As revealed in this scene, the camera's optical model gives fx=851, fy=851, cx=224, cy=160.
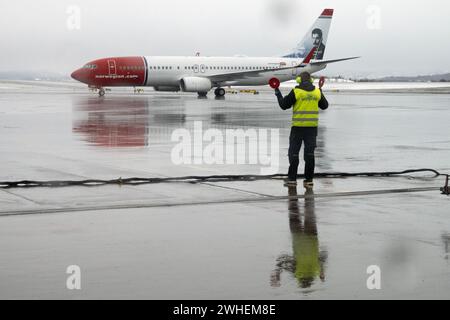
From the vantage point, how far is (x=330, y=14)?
70375 mm

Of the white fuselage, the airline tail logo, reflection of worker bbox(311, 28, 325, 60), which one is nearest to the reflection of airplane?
the white fuselage

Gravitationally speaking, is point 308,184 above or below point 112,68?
below

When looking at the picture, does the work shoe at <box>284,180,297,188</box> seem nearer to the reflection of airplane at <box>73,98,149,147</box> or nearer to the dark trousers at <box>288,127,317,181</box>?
the dark trousers at <box>288,127,317,181</box>

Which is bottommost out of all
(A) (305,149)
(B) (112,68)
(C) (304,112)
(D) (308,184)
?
(D) (308,184)

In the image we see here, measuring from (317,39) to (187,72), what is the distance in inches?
529

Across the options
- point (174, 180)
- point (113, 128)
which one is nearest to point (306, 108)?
point (174, 180)

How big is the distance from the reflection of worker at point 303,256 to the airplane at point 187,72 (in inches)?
1842

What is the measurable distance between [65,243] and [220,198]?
3.46 m

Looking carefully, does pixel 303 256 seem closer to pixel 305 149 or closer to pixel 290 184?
pixel 290 184

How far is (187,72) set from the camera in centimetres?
6088

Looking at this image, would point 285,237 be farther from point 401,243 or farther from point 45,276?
point 45,276

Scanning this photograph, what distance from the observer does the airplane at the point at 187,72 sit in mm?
59009

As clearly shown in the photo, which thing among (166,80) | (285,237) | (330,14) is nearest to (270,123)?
(285,237)

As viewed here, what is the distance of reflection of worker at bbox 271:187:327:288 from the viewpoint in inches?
278
